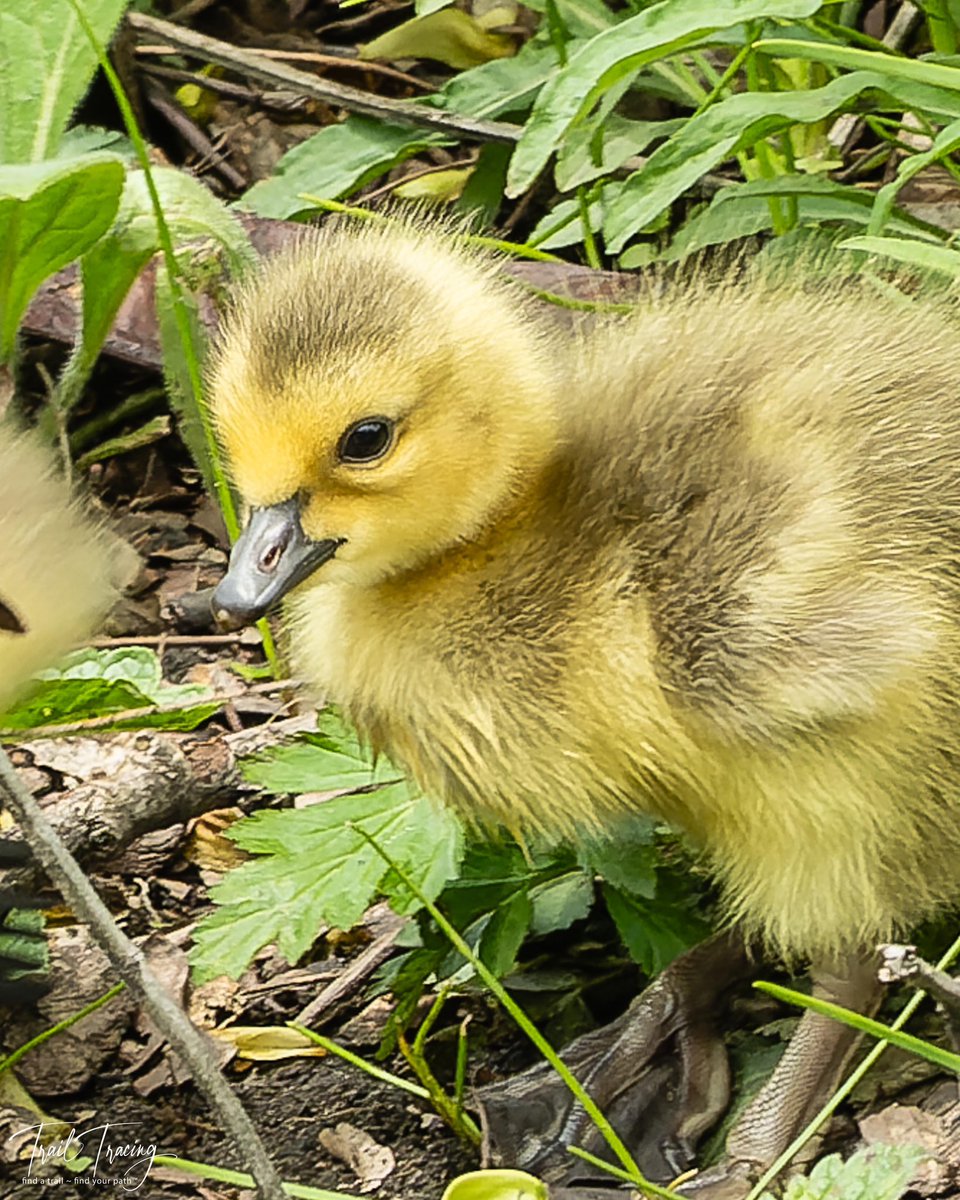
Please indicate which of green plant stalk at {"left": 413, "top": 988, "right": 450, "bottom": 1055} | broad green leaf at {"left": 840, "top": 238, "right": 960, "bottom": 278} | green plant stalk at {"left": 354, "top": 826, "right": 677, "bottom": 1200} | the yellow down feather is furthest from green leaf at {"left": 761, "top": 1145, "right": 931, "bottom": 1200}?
broad green leaf at {"left": 840, "top": 238, "right": 960, "bottom": 278}

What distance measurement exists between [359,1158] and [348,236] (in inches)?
33.9

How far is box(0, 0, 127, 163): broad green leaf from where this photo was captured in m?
2.35

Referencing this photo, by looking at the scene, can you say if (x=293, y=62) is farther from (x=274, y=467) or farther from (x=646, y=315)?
(x=274, y=467)

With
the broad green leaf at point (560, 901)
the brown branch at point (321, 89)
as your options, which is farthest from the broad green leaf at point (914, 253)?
the brown branch at point (321, 89)

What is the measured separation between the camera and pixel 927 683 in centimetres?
145

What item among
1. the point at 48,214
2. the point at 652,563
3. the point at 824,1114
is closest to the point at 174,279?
the point at 48,214

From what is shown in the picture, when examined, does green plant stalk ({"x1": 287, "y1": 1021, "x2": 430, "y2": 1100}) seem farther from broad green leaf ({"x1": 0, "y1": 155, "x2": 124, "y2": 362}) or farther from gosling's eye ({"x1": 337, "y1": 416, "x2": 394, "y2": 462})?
broad green leaf ({"x1": 0, "y1": 155, "x2": 124, "y2": 362})

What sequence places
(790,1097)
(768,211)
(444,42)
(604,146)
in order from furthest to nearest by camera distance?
1. (444,42)
2. (604,146)
3. (768,211)
4. (790,1097)

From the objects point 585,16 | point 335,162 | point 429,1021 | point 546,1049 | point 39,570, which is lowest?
point 429,1021

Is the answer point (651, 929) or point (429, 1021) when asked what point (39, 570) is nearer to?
point (429, 1021)

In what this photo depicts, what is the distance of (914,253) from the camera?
1625mm

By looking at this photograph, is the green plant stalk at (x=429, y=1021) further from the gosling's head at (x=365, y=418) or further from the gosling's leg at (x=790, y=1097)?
the gosling's head at (x=365, y=418)

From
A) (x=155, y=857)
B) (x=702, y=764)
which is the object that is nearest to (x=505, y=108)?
(x=155, y=857)

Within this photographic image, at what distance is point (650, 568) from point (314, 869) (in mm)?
447
